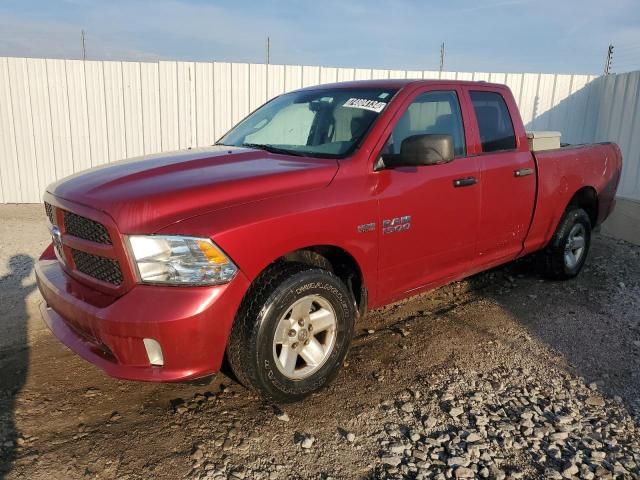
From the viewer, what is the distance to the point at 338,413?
3000mm

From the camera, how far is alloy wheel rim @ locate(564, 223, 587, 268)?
5246mm

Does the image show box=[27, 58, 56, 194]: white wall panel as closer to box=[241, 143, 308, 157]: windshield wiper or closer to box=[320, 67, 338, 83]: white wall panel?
box=[320, 67, 338, 83]: white wall panel

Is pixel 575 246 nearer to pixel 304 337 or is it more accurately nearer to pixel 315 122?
pixel 315 122

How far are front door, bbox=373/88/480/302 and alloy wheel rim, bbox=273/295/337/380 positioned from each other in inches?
20.8

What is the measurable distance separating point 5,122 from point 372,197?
837 centimetres

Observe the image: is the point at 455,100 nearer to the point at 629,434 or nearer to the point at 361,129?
the point at 361,129

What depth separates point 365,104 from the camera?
363 cm

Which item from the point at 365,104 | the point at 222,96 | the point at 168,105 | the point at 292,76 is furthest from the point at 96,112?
the point at 365,104

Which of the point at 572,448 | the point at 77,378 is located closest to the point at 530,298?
the point at 572,448

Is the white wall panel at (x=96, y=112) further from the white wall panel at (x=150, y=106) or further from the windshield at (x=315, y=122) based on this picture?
the windshield at (x=315, y=122)

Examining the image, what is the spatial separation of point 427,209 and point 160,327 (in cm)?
196

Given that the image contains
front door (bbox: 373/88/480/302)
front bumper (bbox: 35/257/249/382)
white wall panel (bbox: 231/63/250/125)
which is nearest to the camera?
front bumper (bbox: 35/257/249/382)

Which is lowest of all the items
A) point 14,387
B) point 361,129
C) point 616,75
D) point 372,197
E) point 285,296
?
point 14,387

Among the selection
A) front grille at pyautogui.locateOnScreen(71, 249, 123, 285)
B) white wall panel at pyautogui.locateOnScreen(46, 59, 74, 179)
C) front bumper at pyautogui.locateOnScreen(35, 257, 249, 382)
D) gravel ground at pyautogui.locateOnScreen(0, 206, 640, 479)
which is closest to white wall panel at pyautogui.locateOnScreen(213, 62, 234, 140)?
white wall panel at pyautogui.locateOnScreen(46, 59, 74, 179)
